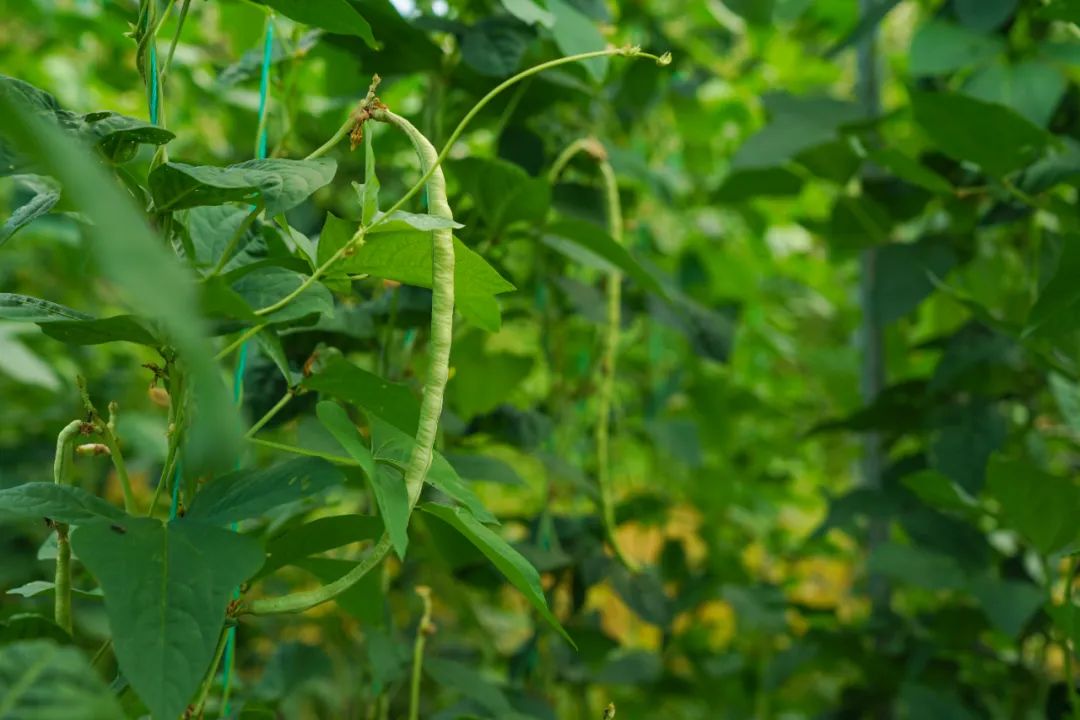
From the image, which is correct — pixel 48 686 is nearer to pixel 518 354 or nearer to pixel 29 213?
pixel 29 213

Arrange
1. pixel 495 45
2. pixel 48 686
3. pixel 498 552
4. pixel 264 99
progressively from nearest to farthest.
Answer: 1. pixel 48 686
2. pixel 498 552
3. pixel 264 99
4. pixel 495 45

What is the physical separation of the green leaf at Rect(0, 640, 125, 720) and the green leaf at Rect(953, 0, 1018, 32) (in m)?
0.97

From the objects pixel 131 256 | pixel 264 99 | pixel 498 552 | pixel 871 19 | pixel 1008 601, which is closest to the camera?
pixel 131 256

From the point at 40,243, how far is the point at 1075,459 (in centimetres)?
171

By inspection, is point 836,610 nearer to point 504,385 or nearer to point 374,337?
point 504,385

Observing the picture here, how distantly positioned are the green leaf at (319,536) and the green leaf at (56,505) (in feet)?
0.33

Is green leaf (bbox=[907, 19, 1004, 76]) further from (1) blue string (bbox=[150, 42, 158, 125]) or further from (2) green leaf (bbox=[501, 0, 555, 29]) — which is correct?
(1) blue string (bbox=[150, 42, 158, 125])

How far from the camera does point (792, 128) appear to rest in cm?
117

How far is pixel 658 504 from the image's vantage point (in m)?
1.37

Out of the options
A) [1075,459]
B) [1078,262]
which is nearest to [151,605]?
[1078,262]

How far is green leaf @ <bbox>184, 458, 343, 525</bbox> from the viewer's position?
0.52 meters

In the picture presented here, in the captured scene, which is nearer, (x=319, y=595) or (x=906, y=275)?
(x=319, y=595)

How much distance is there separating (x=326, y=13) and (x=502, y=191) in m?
0.27

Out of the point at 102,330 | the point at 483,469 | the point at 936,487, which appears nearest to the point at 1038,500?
the point at 936,487
